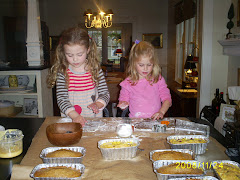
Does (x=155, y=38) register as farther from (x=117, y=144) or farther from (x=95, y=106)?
(x=117, y=144)

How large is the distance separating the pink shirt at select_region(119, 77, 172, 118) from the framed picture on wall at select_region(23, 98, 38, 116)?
1646mm

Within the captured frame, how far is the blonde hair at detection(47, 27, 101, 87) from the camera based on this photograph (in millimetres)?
1678

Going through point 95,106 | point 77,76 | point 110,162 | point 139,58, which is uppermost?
point 139,58

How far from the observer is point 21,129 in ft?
4.94

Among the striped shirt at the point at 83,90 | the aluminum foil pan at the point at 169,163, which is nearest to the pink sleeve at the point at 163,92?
the striped shirt at the point at 83,90

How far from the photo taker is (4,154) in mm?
1129

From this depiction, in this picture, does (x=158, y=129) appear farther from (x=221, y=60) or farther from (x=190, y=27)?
(x=190, y=27)

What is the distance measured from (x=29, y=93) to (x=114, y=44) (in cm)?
575

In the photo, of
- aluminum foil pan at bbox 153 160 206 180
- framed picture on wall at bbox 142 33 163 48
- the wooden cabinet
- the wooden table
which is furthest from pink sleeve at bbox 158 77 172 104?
framed picture on wall at bbox 142 33 163 48

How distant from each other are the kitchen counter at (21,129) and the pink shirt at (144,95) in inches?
30.0

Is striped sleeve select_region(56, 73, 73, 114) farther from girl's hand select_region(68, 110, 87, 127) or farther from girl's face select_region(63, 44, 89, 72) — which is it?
girl's face select_region(63, 44, 89, 72)

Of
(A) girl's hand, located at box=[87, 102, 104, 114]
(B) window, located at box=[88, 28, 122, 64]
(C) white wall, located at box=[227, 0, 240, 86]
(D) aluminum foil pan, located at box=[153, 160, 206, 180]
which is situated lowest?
(D) aluminum foil pan, located at box=[153, 160, 206, 180]

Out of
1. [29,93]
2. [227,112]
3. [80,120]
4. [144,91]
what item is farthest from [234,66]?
[29,93]

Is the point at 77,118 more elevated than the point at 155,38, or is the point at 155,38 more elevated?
the point at 155,38
